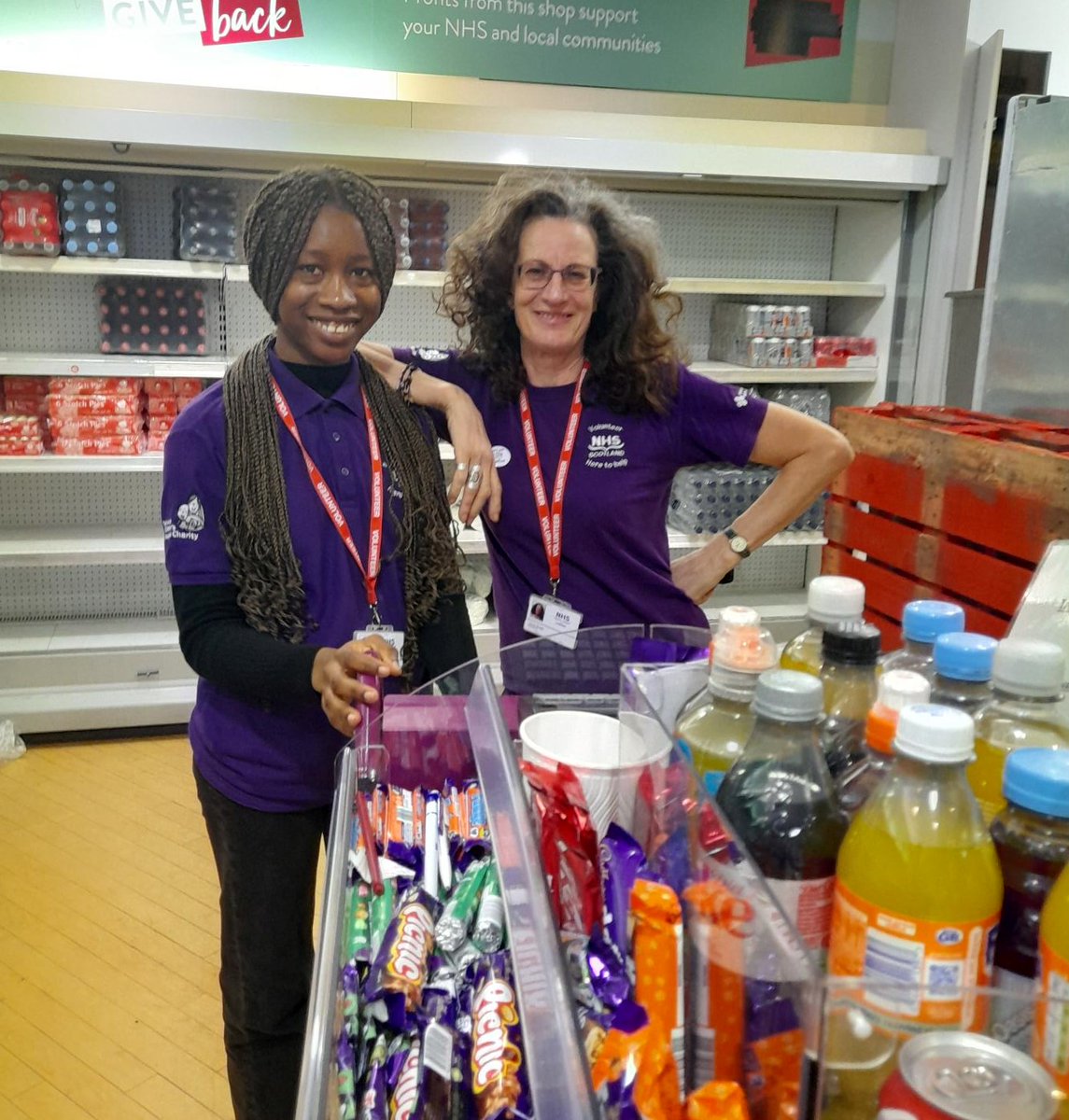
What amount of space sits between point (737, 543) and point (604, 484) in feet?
1.43

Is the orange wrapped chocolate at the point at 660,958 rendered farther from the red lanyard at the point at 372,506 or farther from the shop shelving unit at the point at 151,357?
the shop shelving unit at the point at 151,357

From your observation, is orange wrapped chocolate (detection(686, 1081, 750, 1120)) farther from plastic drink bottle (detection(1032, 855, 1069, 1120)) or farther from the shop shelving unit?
the shop shelving unit

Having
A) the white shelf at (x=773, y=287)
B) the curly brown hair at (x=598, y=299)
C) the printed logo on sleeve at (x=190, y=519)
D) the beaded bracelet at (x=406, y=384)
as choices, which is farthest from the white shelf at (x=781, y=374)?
the printed logo on sleeve at (x=190, y=519)

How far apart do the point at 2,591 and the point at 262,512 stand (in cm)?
346

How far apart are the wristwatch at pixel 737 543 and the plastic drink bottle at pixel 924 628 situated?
1.18 meters

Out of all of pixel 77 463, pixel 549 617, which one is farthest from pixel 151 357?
pixel 549 617

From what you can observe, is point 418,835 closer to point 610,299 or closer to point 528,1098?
point 528,1098

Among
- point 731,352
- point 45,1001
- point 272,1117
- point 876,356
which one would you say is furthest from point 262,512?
point 876,356

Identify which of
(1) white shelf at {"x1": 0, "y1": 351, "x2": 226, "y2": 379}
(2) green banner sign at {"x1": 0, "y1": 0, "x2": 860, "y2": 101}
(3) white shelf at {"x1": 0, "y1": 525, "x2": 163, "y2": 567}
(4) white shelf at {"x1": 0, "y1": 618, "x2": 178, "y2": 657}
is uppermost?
(2) green banner sign at {"x1": 0, "y1": 0, "x2": 860, "y2": 101}

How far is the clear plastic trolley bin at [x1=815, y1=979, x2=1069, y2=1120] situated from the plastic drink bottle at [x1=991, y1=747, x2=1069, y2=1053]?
0.20 feet

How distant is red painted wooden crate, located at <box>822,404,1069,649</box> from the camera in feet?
6.08

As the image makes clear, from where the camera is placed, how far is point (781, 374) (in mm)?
4199

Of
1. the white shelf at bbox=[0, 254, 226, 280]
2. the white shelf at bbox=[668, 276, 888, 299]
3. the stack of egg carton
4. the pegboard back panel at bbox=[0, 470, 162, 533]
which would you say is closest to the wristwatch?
the white shelf at bbox=[668, 276, 888, 299]

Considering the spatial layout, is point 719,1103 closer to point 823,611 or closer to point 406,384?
point 823,611
